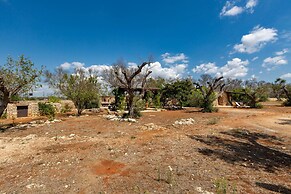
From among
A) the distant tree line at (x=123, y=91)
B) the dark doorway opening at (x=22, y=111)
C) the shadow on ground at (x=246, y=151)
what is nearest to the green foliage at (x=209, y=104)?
the distant tree line at (x=123, y=91)

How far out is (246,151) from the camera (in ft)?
19.5

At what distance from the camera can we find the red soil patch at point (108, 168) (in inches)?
169

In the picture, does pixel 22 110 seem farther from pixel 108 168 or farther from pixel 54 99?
pixel 108 168

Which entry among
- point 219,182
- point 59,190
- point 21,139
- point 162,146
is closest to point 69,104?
point 21,139

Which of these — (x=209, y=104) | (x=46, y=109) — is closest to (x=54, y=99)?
(x=46, y=109)

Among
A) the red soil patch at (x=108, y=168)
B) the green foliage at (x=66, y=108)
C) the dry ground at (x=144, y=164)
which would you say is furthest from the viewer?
the green foliage at (x=66, y=108)

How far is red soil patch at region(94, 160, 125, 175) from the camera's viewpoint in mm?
4301

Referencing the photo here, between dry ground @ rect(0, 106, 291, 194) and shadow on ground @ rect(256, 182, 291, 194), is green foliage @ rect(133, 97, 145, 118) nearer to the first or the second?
dry ground @ rect(0, 106, 291, 194)

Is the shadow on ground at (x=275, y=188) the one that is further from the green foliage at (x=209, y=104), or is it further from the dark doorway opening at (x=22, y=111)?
the dark doorway opening at (x=22, y=111)

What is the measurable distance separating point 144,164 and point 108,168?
979 mm

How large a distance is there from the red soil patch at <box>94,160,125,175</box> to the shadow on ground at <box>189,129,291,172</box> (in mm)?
2860

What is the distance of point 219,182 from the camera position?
3717 millimetres

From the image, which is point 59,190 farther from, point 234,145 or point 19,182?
point 234,145

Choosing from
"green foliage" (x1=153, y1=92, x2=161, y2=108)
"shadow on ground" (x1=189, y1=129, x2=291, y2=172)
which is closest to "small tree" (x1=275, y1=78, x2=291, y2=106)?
"green foliage" (x1=153, y1=92, x2=161, y2=108)
